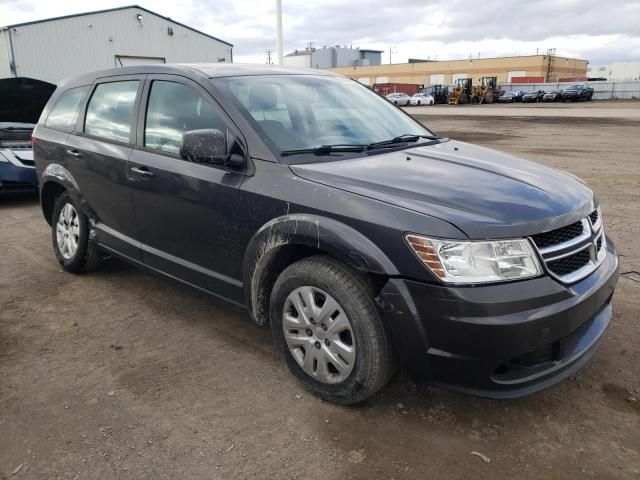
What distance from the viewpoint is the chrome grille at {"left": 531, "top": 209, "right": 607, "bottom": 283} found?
244cm

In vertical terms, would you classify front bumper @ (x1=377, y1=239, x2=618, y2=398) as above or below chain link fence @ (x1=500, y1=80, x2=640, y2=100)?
below

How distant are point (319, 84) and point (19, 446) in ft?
9.33

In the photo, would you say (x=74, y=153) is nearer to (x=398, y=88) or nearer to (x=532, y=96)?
(x=532, y=96)

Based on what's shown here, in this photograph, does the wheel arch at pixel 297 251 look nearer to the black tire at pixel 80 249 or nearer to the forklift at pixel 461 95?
the black tire at pixel 80 249

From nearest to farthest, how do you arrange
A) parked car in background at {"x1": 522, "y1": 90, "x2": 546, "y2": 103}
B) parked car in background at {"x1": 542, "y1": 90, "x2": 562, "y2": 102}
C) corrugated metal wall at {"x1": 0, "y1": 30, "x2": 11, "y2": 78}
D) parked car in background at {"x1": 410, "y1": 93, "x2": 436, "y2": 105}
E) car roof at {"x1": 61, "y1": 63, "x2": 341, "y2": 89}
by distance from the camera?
car roof at {"x1": 61, "y1": 63, "x2": 341, "y2": 89}, corrugated metal wall at {"x1": 0, "y1": 30, "x2": 11, "y2": 78}, parked car in background at {"x1": 542, "y1": 90, "x2": 562, "y2": 102}, parked car in background at {"x1": 522, "y1": 90, "x2": 546, "y2": 103}, parked car in background at {"x1": 410, "y1": 93, "x2": 436, "y2": 105}

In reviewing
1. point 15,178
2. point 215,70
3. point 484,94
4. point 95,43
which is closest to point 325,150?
point 215,70

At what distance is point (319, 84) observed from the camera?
3881 millimetres

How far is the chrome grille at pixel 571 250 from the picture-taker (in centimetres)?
244

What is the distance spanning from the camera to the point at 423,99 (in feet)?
163

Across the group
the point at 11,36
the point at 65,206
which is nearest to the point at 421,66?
the point at 11,36

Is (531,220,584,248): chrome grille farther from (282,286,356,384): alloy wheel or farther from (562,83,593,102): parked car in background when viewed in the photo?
(562,83,593,102): parked car in background

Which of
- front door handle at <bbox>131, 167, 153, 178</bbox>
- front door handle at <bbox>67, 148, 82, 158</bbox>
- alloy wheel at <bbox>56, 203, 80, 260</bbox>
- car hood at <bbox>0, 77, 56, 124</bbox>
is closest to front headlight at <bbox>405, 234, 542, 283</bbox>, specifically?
front door handle at <bbox>131, 167, 153, 178</bbox>

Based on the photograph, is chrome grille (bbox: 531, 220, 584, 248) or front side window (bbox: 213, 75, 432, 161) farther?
front side window (bbox: 213, 75, 432, 161)

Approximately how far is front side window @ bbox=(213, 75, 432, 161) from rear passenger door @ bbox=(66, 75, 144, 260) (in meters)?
0.98
